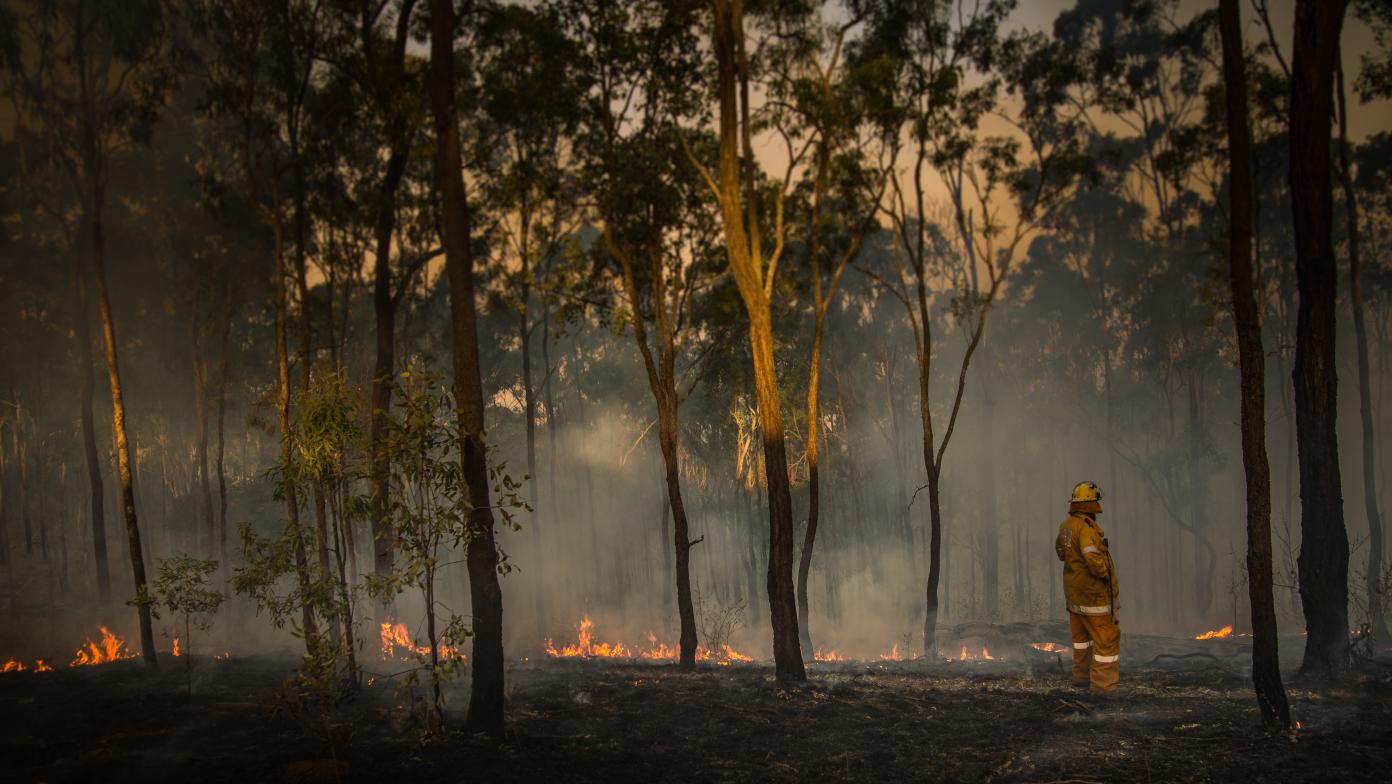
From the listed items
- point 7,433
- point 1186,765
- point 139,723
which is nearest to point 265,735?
point 139,723

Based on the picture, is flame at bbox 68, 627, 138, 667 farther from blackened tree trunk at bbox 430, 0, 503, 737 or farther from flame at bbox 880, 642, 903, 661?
flame at bbox 880, 642, 903, 661

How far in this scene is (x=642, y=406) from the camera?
122 feet

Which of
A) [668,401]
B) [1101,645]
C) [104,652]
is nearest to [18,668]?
[104,652]

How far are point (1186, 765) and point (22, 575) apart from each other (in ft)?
129

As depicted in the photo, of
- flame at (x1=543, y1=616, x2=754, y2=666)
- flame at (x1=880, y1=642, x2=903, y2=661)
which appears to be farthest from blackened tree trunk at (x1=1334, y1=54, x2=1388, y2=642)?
flame at (x1=543, y1=616, x2=754, y2=666)

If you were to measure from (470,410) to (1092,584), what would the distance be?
636 cm

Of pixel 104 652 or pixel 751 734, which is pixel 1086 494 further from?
pixel 104 652

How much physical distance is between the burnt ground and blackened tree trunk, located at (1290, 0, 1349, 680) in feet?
2.09

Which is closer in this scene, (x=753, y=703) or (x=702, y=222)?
(x=753, y=703)

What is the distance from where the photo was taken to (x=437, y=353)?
36.8m

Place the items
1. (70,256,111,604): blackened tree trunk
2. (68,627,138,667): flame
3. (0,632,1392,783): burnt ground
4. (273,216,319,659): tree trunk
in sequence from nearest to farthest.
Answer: (0,632,1392,783): burnt ground, (273,216,319,659): tree trunk, (68,627,138,667): flame, (70,256,111,604): blackened tree trunk

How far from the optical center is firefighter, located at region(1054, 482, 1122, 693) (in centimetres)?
851

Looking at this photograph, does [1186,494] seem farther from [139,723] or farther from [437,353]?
[139,723]

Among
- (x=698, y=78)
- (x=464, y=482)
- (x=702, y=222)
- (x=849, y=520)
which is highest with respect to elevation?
(x=698, y=78)
